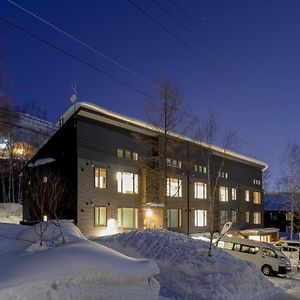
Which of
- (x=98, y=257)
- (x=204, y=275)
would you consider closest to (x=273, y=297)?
(x=204, y=275)

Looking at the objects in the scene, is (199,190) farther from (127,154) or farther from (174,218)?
(127,154)

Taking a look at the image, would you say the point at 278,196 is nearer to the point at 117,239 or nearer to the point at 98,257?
the point at 117,239

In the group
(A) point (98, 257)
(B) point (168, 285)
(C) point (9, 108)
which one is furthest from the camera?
(C) point (9, 108)

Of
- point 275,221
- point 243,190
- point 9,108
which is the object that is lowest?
point 275,221

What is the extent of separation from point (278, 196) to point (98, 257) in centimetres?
6003

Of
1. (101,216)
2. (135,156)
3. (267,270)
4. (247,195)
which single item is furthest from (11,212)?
(247,195)

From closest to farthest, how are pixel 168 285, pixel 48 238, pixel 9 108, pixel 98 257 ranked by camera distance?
pixel 98 257
pixel 48 238
pixel 168 285
pixel 9 108

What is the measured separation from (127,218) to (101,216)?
2.84 m

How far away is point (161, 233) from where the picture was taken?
18.0 m

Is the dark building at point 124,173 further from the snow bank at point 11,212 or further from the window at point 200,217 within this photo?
the snow bank at point 11,212

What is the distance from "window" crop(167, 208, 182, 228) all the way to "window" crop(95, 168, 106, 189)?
768 centimetres

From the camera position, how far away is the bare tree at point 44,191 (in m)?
25.0

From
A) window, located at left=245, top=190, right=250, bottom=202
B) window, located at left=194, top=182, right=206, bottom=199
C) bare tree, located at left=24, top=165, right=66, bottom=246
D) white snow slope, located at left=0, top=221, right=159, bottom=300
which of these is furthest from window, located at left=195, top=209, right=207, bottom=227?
white snow slope, located at left=0, top=221, right=159, bottom=300

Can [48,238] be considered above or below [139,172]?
below
